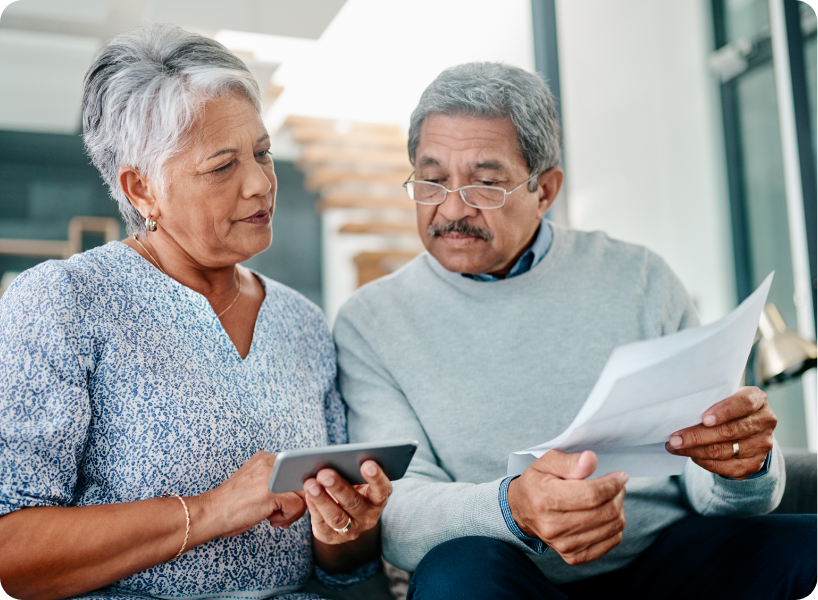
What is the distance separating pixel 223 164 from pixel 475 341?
0.60m

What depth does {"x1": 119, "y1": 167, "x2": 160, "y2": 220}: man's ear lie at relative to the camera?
1.24 m

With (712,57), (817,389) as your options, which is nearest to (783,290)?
(817,389)

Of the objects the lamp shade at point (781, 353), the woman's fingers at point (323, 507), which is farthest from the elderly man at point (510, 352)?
the lamp shade at point (781, 353)

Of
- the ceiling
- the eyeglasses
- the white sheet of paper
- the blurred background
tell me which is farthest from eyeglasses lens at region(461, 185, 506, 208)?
the blurred background

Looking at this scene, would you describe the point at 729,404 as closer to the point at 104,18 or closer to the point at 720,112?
the point at 104,18

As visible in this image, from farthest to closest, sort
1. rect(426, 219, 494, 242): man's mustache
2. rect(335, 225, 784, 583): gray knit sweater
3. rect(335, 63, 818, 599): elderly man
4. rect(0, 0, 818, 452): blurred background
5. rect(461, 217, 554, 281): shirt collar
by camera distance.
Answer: rect(0, 0, 818, 452): blurred background
rect(461, 217, 554, 281): shirt collar
rect(426, 219, 494, 242): man's mustache
rect(335, 225, 784, 583): gray knit sweater
rect(335, 63, 818, 599): elderly man

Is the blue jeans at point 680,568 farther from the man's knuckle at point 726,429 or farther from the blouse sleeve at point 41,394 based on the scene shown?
the blouse sleeve at point 41,394

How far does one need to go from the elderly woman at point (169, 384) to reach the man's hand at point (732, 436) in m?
0.44

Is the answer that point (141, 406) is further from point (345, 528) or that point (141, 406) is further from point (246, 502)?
point (345, 528)

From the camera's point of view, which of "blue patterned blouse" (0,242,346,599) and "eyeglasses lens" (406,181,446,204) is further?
"eyeglasses lens" (406,181,446,204)

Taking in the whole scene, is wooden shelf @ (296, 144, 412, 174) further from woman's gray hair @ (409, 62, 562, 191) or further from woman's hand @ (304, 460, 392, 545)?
woman's hand @ (304, 460, 392, 545)

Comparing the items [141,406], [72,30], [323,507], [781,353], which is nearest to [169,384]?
[141,406]

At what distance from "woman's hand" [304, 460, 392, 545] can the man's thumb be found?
0.21m

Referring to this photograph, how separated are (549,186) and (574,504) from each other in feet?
2.86
